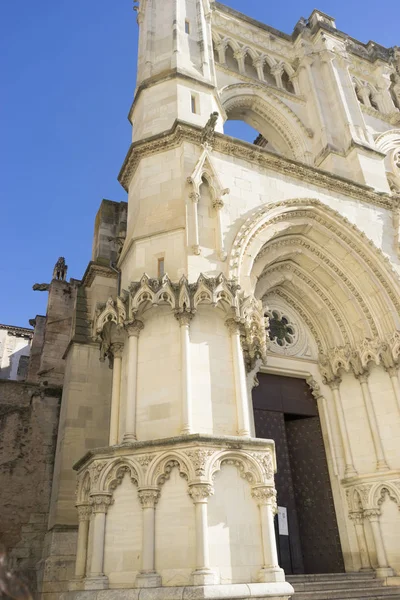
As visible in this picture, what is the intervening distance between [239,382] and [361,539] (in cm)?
452

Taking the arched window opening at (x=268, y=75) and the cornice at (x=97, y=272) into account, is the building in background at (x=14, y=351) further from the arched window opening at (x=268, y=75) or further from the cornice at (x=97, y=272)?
the arched window opening at (x=268, y=75)

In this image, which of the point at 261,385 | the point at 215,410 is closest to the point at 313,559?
the point at 261,385

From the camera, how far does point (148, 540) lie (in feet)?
20.1

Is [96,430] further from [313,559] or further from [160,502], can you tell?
[313,559]

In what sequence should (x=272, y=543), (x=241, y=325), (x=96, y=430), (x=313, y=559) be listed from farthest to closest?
(x=96, y=430) → (x=313, y=559) → (x=241, y=325) → (x=272, y=543)

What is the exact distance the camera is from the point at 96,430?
405 inches

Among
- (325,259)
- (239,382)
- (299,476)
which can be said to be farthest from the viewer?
A: (325,259)

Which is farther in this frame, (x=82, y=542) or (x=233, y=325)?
(x=233, y=325)

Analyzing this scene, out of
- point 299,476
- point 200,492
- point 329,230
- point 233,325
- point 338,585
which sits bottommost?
point 338,585

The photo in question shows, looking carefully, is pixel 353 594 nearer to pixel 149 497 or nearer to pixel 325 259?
pixel 149 497

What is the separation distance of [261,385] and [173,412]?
13.7ft

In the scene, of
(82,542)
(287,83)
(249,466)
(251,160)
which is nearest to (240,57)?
(287,83)

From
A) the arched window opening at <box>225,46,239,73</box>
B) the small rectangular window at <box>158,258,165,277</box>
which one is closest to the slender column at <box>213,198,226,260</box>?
the small rectangular window at <box>158,258,165,277</box>

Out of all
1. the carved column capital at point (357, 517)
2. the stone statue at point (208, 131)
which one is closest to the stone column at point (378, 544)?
the carved column capital at point (357, 517)
